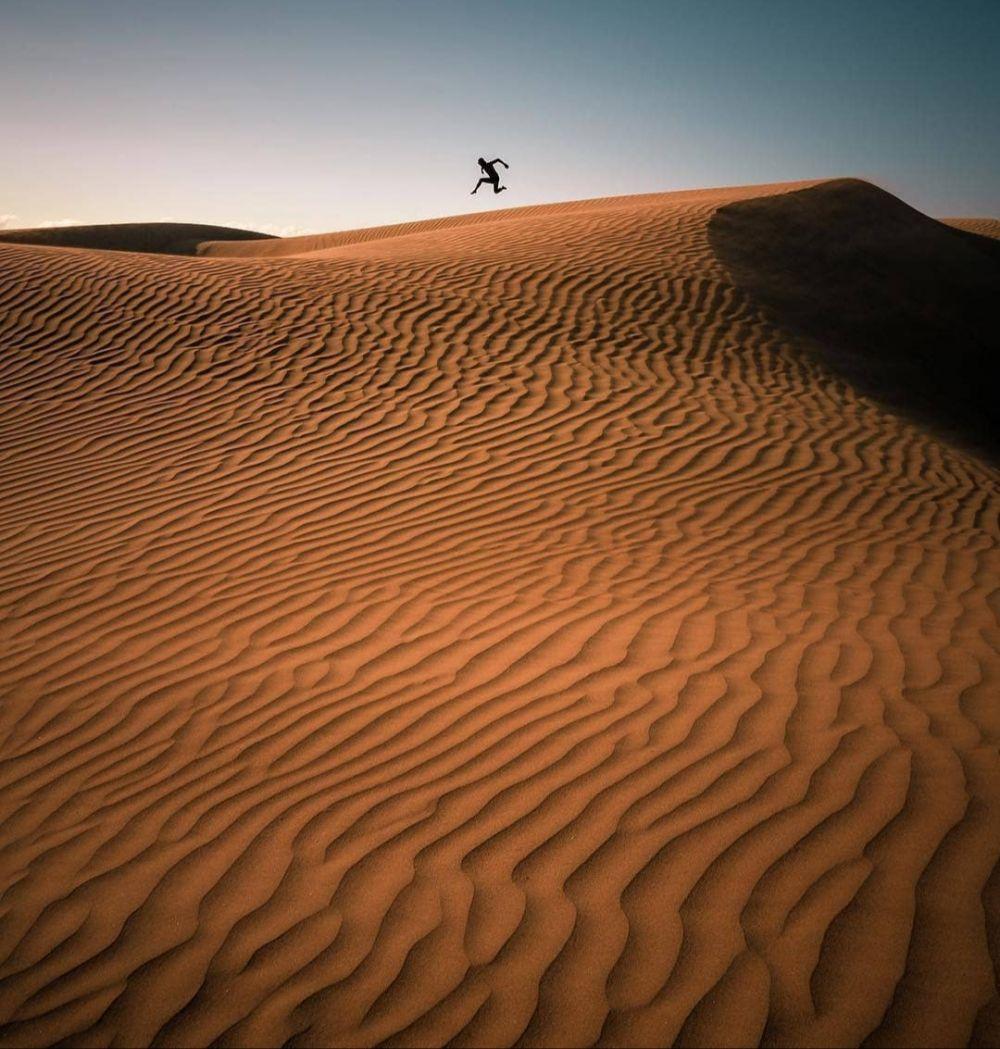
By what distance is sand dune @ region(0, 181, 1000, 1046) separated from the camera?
2148 millimetres

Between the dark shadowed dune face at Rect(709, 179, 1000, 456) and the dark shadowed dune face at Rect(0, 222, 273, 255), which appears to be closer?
the dark shadowed dune face at Rect(709, 179, 1000, 456)

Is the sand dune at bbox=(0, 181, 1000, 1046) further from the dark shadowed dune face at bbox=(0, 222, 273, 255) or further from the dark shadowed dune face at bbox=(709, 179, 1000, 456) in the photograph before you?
the dark shadowed dune face at bbox=(0, 222, 273, 255)

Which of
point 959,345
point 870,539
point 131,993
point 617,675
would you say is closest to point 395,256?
point 959,345

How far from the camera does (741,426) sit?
24.7 feet

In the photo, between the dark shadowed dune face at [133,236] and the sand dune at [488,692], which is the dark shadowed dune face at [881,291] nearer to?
the sand dune at [488,692]

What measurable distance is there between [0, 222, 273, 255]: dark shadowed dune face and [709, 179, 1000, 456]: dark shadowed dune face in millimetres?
24774

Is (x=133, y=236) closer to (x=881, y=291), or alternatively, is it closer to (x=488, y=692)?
(x=881, y=291)

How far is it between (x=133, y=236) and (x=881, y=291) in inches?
1205

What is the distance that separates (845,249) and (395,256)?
283 inches

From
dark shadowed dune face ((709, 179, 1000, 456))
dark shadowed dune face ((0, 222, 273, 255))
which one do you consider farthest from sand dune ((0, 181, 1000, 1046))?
dark shadowed dune face ((0, 222, 273, 255))

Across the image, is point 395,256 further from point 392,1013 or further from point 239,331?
point 392,1013

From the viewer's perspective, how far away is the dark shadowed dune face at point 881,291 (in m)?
10.1

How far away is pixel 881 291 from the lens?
41.0ft

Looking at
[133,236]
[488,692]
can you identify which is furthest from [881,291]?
[133,236]
